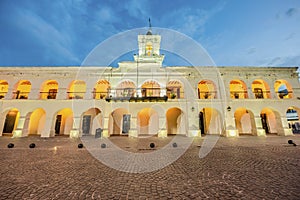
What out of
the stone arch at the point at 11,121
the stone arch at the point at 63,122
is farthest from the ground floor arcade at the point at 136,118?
the stone arch at the point at 11,121

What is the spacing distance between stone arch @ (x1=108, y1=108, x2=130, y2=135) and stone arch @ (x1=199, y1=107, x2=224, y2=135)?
1098cm

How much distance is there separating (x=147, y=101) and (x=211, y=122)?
32.0 ft

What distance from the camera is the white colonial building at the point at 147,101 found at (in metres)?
17.3

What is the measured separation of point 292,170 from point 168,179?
4.20 m

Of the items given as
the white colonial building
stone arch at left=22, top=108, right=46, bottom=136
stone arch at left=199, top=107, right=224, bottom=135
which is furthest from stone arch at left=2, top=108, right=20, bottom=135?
stone arch at left=199, top=107, right=224, bottom=135

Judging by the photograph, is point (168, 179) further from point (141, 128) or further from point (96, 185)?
point (141, 128)

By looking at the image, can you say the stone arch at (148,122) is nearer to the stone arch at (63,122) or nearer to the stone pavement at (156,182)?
the stone arch at (63,122)

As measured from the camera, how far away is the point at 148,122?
20.7 metres

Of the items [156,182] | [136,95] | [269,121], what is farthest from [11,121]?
[269,121]

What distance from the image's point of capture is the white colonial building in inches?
681

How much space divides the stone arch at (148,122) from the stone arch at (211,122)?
6.69m

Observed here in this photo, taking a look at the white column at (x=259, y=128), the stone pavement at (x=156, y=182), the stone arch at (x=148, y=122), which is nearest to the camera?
the stone pavement at (x=156, y=182)

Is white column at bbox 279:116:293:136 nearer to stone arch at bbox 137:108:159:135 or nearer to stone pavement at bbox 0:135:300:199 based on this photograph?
stone arch at bbox 137:108:159:135

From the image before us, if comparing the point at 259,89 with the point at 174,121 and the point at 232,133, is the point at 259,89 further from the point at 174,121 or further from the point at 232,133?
the point at 174,121
